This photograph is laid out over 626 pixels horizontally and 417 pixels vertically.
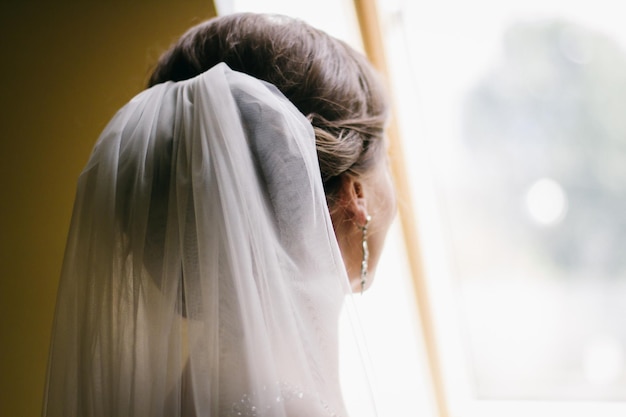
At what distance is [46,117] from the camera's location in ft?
3.65

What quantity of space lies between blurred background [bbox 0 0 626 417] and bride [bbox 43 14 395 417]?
1.56ft

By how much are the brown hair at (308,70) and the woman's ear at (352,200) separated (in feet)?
0.04

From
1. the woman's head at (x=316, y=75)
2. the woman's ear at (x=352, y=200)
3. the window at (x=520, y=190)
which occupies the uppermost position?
the woman's head at (x=316, y=75)

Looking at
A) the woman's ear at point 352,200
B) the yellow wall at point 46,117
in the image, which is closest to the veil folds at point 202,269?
the woman's ear at point 352,200

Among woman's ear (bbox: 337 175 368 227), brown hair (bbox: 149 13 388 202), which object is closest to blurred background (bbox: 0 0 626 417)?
brown hair (bbox: 149 13 388 202)

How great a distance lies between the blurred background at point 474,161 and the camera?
1.13 m

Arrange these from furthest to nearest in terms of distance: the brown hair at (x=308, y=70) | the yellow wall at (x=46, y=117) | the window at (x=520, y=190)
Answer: the window at (x=520, y=190), the yellow wall at (x=46, y=117), the brown hair at (x=308, y=70)

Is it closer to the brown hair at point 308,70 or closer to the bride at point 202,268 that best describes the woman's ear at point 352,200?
the brown hair at point 308,70

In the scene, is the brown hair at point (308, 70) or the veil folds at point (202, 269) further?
the brown hair at point (308, 70)

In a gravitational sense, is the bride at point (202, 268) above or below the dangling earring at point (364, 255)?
above

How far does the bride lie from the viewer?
0.61 metres

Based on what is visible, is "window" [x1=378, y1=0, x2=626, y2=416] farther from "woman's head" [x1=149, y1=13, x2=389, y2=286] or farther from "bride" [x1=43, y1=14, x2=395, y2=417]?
"bride" [x1=43, y1=14, x2=395, y2=417]

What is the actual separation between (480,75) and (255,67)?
0.82 m

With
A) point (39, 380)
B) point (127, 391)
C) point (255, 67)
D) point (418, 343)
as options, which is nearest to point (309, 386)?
point (127, 391)
